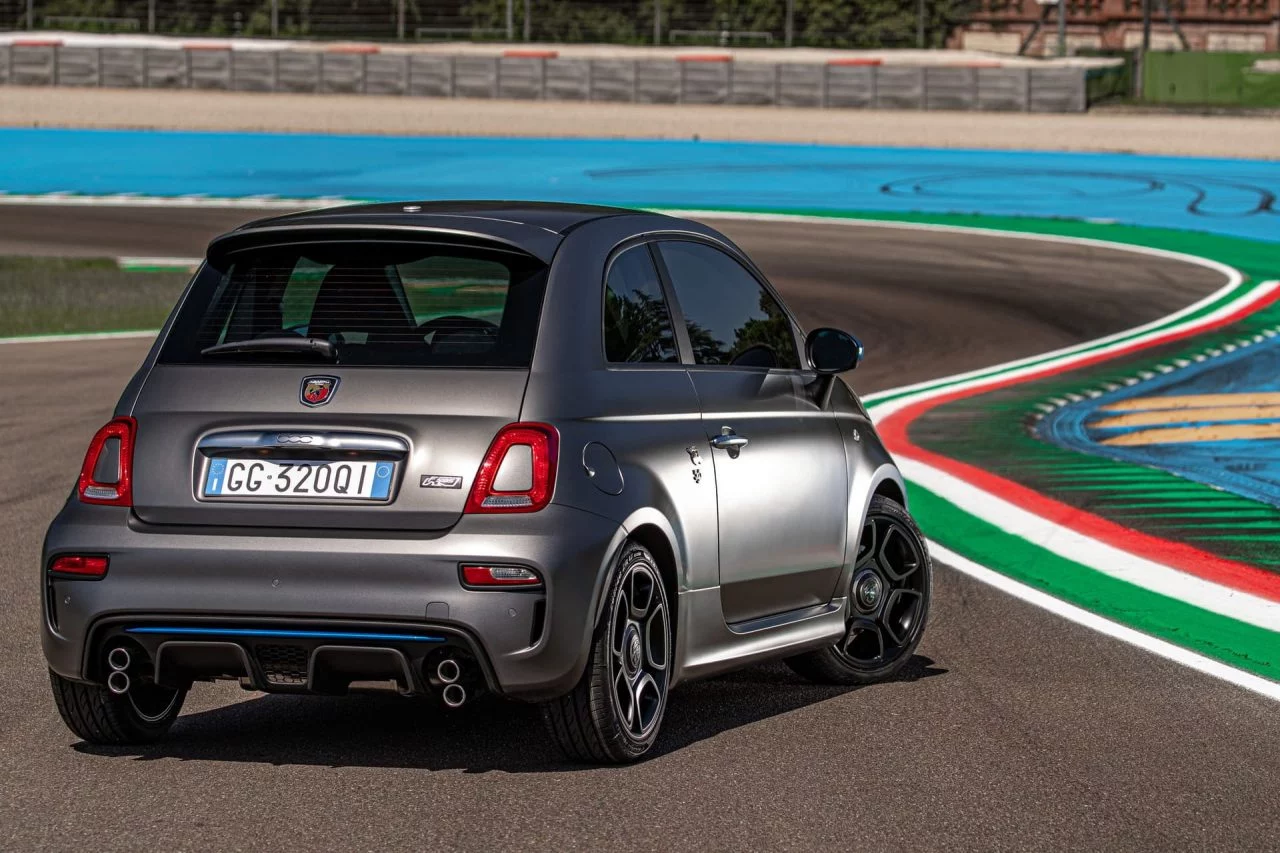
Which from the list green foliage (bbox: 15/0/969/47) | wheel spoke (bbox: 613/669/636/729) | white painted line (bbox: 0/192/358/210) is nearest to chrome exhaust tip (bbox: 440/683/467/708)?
wheel spoke (bbox: 613/669/636/729)

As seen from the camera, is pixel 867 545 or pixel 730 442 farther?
pixel 867 545

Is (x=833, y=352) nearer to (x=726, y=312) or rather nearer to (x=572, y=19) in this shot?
(x=726, y=312)

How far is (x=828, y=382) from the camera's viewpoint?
7.64 m

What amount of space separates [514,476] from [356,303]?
84 centimetres

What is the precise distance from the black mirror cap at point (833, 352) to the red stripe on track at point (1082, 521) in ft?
10.1

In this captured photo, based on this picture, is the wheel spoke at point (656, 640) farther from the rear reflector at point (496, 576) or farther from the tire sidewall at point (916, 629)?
the tire sidewall at point (916, 629)

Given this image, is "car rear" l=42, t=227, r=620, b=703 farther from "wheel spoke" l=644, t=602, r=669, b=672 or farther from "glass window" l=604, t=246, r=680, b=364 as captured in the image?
"wheel spoke" l=644, t=602, r=669, b=672

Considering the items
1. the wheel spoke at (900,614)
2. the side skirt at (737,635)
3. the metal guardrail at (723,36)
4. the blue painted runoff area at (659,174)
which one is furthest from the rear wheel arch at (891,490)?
the metal guardrail at (723,36)

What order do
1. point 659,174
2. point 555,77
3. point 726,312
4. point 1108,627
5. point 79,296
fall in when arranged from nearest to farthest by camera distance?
1. point 726,312
2. point 1108,627
3. point 79,296
4. point 659,174
5. point 555,77

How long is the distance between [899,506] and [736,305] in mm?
1116

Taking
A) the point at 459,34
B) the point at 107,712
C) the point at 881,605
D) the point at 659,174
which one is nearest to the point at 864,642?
the point at 881,605

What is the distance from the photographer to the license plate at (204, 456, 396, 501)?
6047mm

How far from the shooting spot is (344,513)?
6.04 metres

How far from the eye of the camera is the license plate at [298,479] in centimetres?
605
